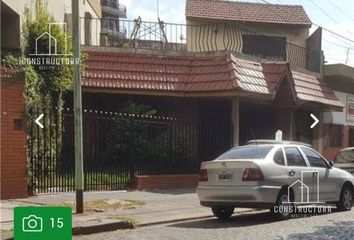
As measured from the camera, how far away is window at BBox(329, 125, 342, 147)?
27688 mm

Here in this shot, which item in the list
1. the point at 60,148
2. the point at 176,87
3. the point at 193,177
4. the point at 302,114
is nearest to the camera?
the point at 60,148

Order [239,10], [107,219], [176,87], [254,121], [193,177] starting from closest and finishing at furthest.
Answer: [107,219], [193,177], [176,87], [254,121], [239,10]

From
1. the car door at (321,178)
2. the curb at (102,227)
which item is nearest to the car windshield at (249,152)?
the car door at (321,178)

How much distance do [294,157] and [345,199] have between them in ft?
6.37

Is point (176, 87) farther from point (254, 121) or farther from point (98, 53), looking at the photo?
point (254, 121)

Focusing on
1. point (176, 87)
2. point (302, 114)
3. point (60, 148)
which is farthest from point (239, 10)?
point (60, 148)

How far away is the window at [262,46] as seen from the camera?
2733cm

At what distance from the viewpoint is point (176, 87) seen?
19297 millimetres

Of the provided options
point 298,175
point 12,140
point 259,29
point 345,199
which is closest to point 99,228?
point 12,140

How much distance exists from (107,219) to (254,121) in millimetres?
12916

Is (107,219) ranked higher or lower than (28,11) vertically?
lower

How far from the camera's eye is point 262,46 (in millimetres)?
28844

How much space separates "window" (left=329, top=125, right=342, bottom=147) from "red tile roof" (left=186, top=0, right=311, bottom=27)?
6.43 meters

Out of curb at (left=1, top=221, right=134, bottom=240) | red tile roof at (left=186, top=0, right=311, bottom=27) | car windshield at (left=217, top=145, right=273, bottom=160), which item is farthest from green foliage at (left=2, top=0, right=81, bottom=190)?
red tile roof at (left=186, top=0, right=311, bottom=27)
